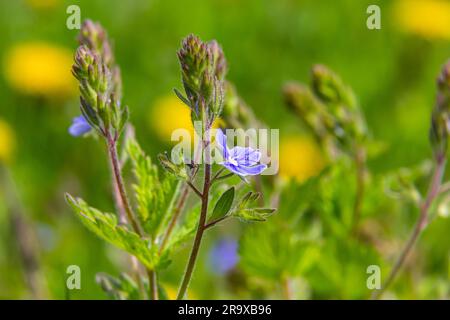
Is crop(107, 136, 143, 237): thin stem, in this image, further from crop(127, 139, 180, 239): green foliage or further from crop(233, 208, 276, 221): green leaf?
crop(233, 208, 276, 221): green leaf

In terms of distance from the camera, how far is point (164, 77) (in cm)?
349

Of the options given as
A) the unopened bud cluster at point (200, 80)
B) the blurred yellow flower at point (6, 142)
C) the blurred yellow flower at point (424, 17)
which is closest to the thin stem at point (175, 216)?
the unopened bud cluster at point (200, 80)

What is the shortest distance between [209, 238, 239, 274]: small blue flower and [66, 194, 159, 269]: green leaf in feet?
3.17

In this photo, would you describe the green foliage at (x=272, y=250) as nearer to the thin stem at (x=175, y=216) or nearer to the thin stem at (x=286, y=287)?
the thin stem at (x=286, y=287)

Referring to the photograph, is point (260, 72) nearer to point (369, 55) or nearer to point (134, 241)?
point (369, 55)

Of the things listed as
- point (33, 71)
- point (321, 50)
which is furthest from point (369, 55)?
point (33, 71)

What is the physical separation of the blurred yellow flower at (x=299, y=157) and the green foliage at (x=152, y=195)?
1762mm

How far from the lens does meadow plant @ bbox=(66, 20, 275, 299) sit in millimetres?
1143

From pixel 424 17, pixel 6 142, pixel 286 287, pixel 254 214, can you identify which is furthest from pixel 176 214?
pixel 424 17

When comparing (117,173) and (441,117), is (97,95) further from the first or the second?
(441,117)

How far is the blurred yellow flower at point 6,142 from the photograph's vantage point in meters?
2.77

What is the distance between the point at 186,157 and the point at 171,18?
271 cm

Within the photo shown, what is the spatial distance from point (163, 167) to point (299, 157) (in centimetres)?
206

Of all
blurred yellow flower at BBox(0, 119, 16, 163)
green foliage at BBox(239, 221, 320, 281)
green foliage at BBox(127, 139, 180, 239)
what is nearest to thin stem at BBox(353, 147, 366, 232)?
green foliage at BBox(239, 221, 320, 281)
